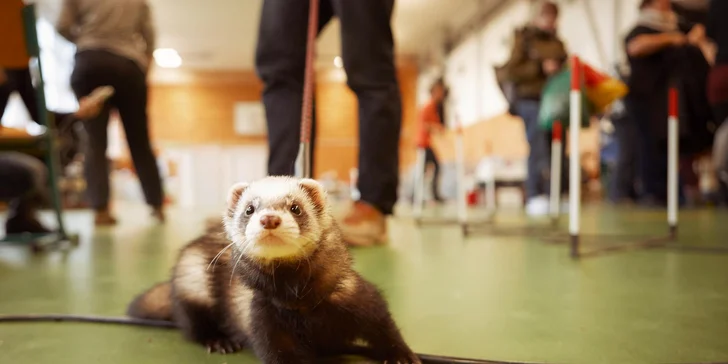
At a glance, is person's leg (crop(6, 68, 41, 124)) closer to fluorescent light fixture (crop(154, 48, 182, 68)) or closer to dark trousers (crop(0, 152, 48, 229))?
dark trousers (crop(0, 152, 48, 229))

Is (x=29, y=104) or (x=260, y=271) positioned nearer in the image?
(x=260, y=271)

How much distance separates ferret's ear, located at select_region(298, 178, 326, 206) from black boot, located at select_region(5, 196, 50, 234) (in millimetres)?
1905

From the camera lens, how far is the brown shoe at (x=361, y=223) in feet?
5.42

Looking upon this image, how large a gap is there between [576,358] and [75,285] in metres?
1.11

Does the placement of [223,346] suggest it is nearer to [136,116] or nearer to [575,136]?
[575,136]

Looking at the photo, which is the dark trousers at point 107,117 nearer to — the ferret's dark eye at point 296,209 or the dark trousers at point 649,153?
the ferret's dark eye at point 296,209

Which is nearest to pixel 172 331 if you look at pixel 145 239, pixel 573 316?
pixel 573 316

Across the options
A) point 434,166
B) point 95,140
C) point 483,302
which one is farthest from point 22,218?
point 434,166

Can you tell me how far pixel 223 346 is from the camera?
0.75 meters

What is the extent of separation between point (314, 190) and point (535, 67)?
2630mm

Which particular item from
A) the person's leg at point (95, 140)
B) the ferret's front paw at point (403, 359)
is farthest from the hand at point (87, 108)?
the ferret's front paw at point (403, 359)

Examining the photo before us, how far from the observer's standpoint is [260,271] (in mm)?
597

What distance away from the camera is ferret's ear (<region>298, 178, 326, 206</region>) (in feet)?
2.14

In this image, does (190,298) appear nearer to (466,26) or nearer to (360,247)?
(360,247)
